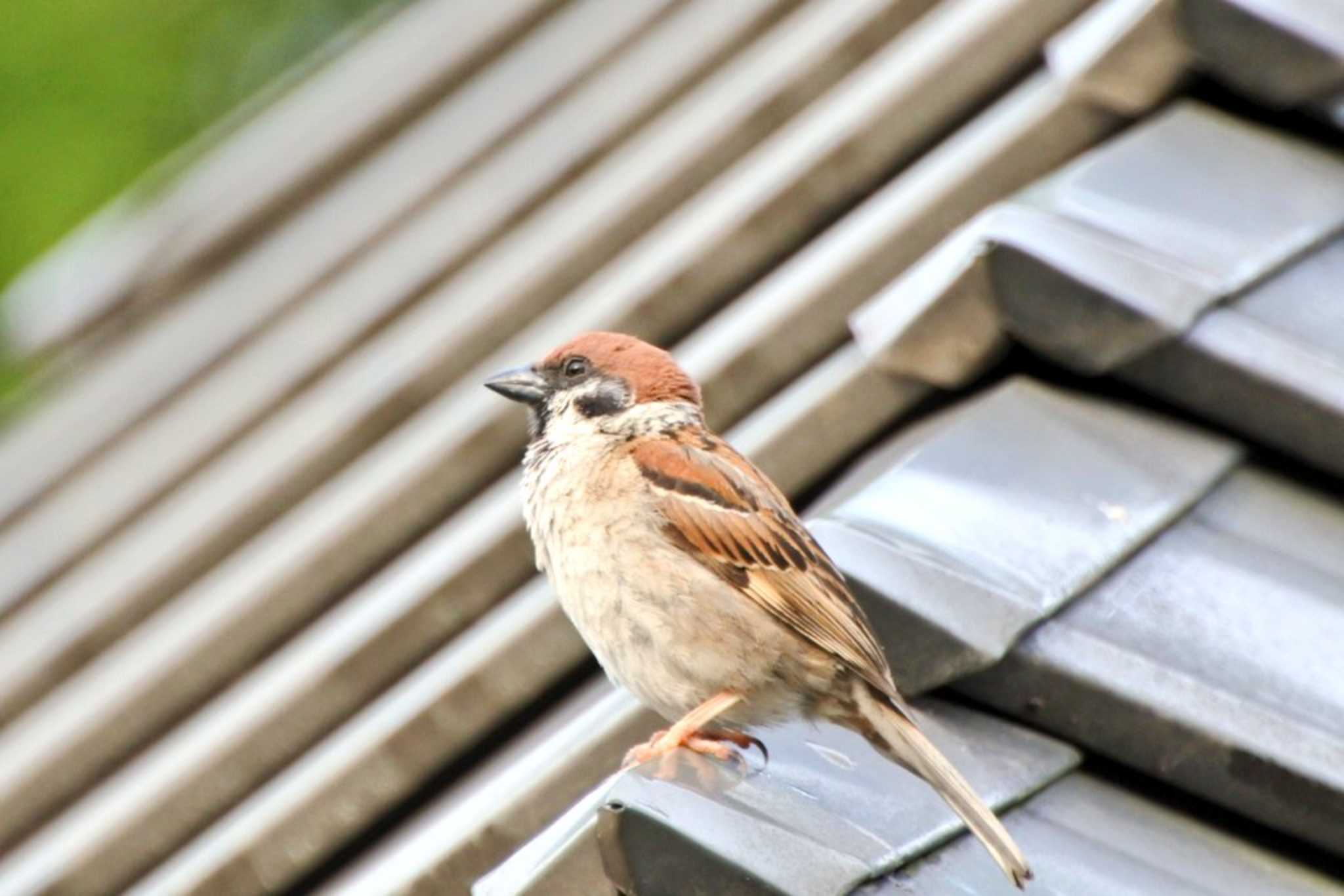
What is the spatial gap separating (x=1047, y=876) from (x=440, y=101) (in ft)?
13.7

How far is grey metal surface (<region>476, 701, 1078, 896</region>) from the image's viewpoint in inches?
64.0

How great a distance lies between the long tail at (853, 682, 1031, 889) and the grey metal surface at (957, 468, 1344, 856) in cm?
10

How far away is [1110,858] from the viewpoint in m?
1.87

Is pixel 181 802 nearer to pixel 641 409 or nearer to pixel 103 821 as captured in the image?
pixel 103 821

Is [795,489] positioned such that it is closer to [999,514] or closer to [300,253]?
[999,514]

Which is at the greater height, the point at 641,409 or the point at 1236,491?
the point at 641,409

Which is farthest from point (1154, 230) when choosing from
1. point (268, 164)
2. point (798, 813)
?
point (268, 164)

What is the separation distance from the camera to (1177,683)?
1987 mm

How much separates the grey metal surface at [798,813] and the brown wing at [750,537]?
4.9 inches

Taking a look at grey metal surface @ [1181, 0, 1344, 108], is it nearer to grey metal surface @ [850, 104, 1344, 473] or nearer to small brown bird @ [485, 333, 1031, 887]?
grey metal surface @ [850, 104, 1344, 473]

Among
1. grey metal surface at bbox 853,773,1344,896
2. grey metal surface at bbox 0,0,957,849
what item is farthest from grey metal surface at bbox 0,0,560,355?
grey metal surface at bbox 853,773,1344,896

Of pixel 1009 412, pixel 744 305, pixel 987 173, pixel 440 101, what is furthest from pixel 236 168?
pixel 1009 412

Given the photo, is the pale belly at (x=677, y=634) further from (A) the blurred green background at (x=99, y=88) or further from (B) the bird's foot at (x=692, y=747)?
(A) the blurred green background at (x=99, y=88)

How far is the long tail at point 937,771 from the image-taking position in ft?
5.80
